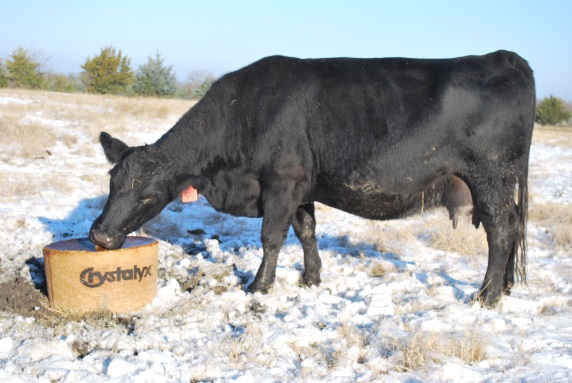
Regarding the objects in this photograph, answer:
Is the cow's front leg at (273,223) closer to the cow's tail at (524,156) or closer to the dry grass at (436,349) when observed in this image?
the dry grass at (436,349)

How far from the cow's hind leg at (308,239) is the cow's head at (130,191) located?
4.50ft

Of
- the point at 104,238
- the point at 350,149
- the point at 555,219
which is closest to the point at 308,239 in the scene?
the point at 350,149

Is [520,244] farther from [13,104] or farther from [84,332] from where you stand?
[13,104]

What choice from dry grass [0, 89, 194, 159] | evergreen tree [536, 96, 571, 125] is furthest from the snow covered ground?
evergreen tree [536, 96, 571, 125]

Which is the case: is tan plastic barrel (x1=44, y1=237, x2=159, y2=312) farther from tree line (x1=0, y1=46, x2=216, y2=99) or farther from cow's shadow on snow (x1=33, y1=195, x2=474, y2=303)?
tree line (x1=0, y1=46, x2=216, y2=99)

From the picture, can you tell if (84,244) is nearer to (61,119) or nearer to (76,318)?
(76,318)

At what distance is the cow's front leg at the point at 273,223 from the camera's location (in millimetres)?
4730

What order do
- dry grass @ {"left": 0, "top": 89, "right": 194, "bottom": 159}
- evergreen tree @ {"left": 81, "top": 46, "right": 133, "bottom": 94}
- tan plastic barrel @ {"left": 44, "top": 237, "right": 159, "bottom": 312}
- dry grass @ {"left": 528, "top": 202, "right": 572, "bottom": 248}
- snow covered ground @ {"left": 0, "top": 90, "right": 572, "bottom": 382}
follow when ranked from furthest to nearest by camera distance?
evergreen tree @ {"left": 81, "top": 46, "right": 133, "bottom": 94} → dry grass @ {"left": 0, "top": 89, "right": 194, "bottom": 159} → dry grass @ {"left": 528, "top": 202, "right": 572, "bottom": 248} → tan plastic barrel @ {"left": 44, "top": 237, "right": 159, "bottom": 312} → snow covered ground @ {"left": 0, "top": 90, "right": 572, "bottom": 382}

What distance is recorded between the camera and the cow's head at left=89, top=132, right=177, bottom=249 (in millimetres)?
4457

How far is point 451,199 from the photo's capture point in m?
Result: 4.78

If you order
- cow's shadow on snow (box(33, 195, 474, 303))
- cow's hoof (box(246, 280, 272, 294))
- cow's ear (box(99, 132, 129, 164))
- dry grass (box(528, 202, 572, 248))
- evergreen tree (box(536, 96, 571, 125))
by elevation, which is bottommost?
cow's hoof (box(246, 280, 272, 294))

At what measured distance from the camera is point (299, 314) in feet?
14.2

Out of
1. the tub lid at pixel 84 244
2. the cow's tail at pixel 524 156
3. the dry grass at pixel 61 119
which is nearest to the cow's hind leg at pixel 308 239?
the tub lid at pixel 84 244

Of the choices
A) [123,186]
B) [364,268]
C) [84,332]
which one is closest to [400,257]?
[364,268]
